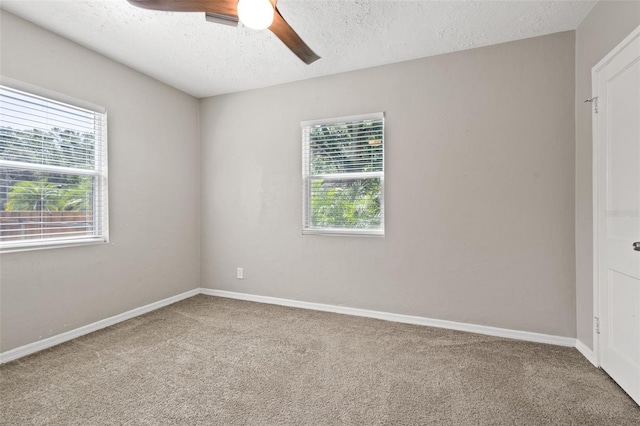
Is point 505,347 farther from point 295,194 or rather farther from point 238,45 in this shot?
point 238,45

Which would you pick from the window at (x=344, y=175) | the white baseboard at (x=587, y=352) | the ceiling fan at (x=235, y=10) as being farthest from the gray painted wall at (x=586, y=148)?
the ceiling fan at (x=235, y=10)

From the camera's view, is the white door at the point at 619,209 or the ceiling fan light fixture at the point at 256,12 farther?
the white door at the point at 619,209

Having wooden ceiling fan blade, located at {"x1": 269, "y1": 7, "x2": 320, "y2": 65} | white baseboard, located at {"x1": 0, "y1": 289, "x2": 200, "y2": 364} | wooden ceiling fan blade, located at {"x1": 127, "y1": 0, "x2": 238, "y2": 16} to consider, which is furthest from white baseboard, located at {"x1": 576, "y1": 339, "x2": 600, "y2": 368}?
white baseboard, located at {"x1": 0, "y1": 289, "x2": 200, "y2": 364}

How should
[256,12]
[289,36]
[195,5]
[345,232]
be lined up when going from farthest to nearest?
1. [345,232]
2. [289,36]
3. [195,5]
4. [256,12]

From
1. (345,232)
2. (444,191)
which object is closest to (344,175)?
(345,232)

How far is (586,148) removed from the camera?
7.57ft

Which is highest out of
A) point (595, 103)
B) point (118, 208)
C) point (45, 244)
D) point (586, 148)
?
point (595, 103)

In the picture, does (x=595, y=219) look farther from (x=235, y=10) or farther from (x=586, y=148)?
(x=235, y=10)

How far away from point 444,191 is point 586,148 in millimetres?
1048

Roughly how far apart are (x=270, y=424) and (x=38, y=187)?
2.57 m

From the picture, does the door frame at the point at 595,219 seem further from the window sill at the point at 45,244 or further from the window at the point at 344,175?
the window sill at the point at 45,244

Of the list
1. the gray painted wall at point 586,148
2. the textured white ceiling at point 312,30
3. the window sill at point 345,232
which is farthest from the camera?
the window sill at point 345,232

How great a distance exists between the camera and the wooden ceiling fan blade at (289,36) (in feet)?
5.73

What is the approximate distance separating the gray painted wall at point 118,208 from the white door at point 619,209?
3.98 meters
